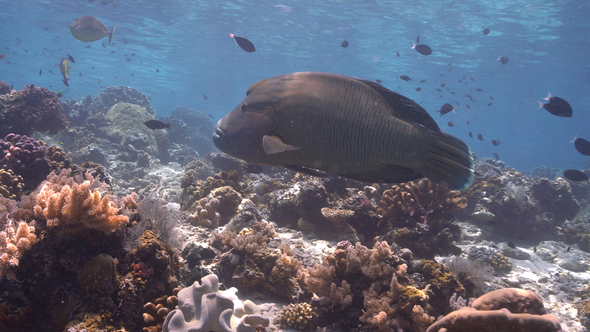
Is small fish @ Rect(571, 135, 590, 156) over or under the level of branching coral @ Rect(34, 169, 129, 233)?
Result: over

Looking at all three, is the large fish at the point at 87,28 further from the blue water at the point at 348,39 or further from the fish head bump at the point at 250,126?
the blue water at the point at 348,39

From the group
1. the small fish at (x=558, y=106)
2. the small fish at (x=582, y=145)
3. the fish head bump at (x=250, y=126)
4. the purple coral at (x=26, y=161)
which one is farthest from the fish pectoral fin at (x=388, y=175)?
the small fish at (x=582, y=145)

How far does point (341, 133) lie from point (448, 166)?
91 cm

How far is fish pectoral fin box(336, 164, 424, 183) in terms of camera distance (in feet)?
7.00

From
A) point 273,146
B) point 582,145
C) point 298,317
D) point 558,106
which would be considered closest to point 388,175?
point 273,146

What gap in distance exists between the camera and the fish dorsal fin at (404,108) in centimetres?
213

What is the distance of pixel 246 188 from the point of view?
912 cm

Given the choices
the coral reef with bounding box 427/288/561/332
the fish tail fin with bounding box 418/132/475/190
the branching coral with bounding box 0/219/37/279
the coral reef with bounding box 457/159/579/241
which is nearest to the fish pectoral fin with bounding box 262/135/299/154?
the fish tail fin with bounding box 418/132/475/190

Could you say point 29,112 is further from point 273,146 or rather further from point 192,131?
point 192,131

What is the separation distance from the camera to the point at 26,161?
18.5 ft

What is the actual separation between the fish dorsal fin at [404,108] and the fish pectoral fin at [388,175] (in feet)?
1.27

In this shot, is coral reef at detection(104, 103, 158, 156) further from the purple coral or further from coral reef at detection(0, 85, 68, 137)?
the purple coral

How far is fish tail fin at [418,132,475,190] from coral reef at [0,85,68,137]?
41.7 ft

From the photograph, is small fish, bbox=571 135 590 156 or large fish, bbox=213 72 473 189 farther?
small fish, bbox=571 135 590 156
